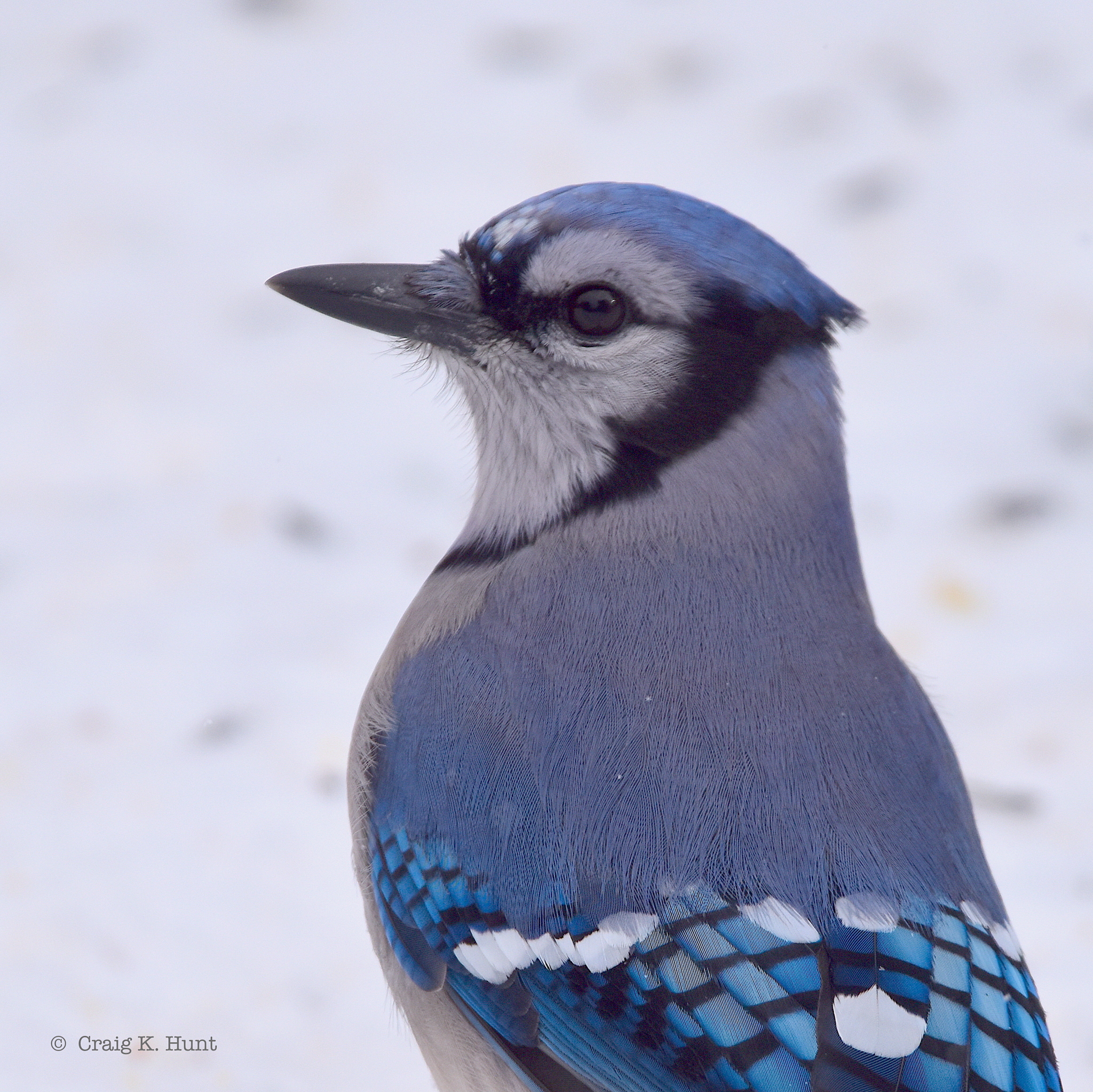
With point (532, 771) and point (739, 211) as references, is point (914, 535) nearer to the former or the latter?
point (739, 211)

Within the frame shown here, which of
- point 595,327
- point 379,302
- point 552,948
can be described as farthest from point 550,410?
point 552,948

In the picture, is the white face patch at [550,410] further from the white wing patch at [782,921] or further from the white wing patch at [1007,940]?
the white wing patch at [1007,940]

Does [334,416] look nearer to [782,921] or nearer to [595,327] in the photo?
[595,327]

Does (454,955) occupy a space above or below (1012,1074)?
above

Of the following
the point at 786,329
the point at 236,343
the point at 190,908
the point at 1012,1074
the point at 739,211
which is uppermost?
the point at 739,211

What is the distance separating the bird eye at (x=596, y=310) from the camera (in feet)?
6.47

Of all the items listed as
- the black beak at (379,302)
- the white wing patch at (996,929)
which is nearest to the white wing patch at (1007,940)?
the white wing patch at (996,929)

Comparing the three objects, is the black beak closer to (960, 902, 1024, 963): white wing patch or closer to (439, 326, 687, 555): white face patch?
(439, 326, 687, 555): white face patch

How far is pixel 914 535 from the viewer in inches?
149

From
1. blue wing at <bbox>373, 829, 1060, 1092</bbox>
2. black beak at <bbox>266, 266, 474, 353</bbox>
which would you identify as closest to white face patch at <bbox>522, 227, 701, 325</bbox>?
black beak at <bbox>266, 266, 474, 353</bbox>

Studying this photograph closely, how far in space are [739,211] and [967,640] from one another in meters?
1.81

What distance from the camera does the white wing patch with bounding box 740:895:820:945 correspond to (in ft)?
5.44

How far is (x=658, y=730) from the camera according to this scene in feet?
5.98

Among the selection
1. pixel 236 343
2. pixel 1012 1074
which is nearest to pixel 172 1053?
pixel 1012 1074
